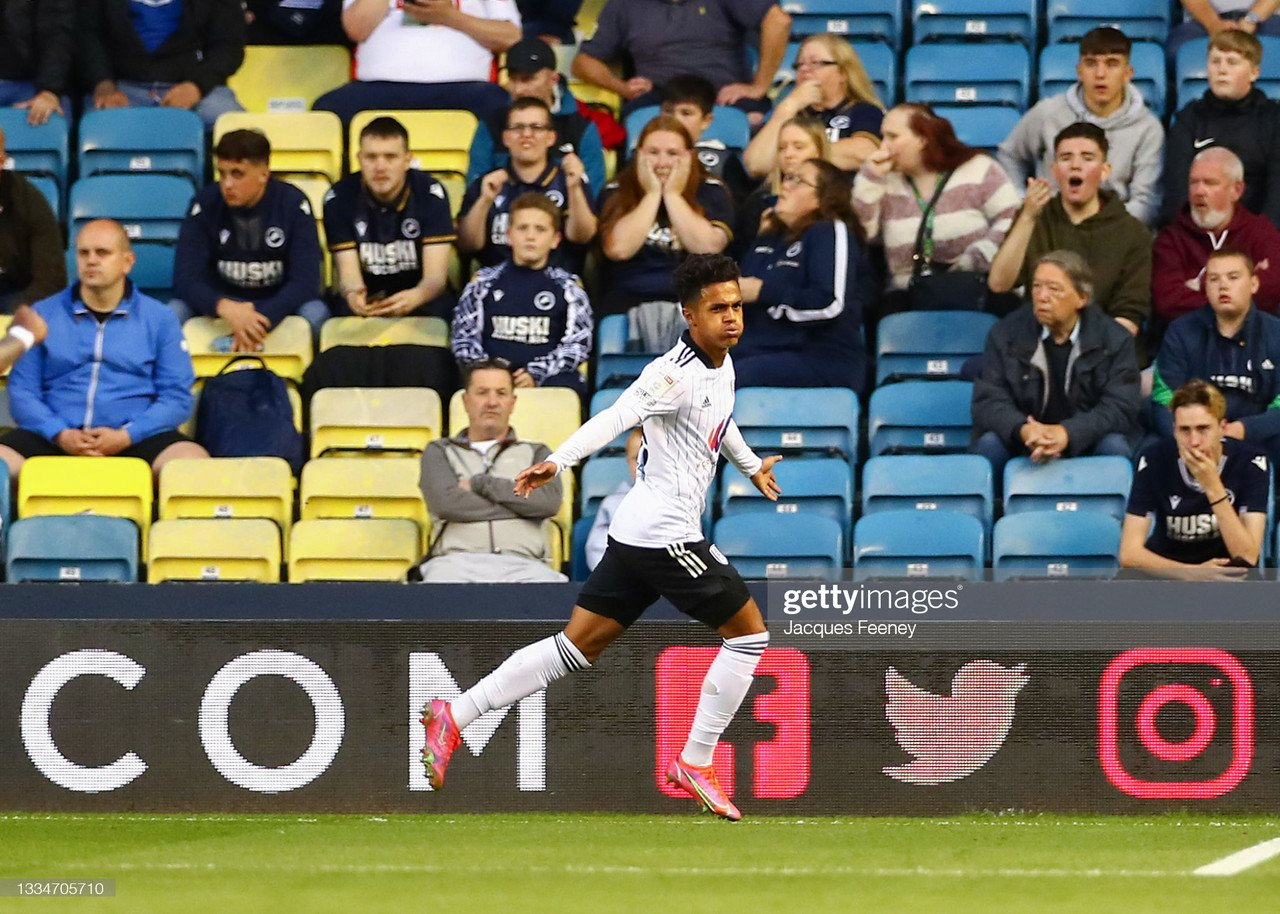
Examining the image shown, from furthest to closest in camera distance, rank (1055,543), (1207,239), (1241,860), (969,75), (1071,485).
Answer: (969,75), (1207,239), (1071,485), (1055,543), (1241,860)

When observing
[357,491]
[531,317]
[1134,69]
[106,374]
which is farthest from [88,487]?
[1134,69]

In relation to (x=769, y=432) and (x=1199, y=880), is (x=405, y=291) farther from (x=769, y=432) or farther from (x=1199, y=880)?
(x=1199, y=880)

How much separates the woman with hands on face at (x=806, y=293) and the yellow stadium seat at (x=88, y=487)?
9.68 feet

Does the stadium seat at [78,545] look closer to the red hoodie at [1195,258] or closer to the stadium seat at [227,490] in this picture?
the stadium seat at [227,490]

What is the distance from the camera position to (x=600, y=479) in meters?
10.1

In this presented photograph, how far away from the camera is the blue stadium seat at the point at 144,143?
12000mm

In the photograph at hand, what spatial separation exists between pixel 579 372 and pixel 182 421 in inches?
77.7

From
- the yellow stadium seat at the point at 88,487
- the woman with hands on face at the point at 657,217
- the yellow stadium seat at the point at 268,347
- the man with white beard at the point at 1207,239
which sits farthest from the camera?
the yellow stadium seat at the point at 268,347

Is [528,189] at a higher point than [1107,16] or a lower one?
lower

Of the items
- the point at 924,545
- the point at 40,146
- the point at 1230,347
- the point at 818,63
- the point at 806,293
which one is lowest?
the point at 924,545

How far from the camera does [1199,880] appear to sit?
648 cm

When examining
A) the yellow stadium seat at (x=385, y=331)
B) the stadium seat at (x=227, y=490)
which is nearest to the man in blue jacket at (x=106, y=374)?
the stadium seat at (x=227, y=490)

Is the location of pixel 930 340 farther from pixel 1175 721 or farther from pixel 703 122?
pixel 1175 721

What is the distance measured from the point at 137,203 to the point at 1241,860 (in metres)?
7.35
